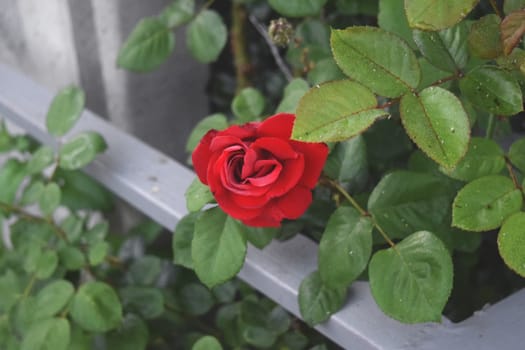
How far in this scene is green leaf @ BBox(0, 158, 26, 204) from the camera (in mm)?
1145

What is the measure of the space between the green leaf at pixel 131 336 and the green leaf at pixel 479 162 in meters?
0.53

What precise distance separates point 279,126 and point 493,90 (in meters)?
0.19

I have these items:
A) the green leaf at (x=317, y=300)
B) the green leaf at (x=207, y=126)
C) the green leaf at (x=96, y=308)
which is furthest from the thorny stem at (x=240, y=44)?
the green leaf at (x=317, y=300)

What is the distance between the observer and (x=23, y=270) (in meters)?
1.18

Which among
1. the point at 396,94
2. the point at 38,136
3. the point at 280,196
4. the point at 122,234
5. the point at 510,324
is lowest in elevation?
the point at 122,234

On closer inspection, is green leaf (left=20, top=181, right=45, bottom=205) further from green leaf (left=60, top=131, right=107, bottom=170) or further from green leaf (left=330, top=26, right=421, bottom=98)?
green leaf (left=330, top=26, right=421, bottom=98)

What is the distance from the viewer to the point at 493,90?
2.23 ft

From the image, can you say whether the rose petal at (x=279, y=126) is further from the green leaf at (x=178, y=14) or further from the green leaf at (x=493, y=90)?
the green leaf at (x=178, y=14)

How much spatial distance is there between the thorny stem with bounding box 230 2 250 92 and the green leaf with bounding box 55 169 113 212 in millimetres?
316

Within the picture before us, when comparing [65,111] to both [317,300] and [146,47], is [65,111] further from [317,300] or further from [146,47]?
[317,300]

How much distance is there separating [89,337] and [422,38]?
63 centimetres

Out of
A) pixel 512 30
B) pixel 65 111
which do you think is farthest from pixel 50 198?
pixel 512 30

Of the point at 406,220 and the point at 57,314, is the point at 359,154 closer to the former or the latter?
the point at 406,220

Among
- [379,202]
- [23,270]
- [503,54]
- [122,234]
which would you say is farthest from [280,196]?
[122,234]
